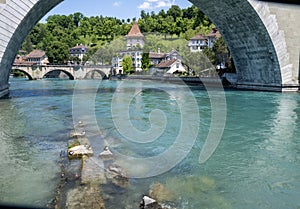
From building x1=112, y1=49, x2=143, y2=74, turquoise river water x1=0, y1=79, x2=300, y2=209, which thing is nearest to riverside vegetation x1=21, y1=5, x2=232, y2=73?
building x1=112, y1=49, x2=143, y2=74

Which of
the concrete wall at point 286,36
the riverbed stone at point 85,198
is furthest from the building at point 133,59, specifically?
the riverbed stone at point 85,198

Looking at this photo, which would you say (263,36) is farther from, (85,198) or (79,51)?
(79,51)

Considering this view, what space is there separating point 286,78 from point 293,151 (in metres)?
15.3

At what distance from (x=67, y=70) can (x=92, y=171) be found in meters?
54.2

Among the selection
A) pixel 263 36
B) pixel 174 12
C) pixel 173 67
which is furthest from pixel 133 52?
pixel 263 36

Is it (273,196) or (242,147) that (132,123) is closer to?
(242,147)

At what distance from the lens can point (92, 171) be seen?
460cm

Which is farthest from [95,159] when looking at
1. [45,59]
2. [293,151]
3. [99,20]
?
[99,20]

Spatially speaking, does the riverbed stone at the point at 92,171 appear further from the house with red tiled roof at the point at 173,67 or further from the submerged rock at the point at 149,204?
the house with red tiled roof at the point at 173,67

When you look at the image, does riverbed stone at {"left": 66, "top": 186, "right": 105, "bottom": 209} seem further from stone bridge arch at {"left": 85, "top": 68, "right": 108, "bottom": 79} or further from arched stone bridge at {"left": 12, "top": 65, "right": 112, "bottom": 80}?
stone bridge arch at {"left": 85, "top": 68, "right": 108, "bottom": 79}

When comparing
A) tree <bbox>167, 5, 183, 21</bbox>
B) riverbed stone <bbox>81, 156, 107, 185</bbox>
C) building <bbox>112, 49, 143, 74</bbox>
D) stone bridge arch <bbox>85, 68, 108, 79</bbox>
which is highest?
tree <bbox>167, 5, 183, 21</bbox>

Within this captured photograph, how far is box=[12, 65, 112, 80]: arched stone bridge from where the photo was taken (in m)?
50.6

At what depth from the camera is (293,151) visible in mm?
6133

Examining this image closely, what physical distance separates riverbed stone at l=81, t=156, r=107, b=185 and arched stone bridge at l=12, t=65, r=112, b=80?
4790 centimetres
